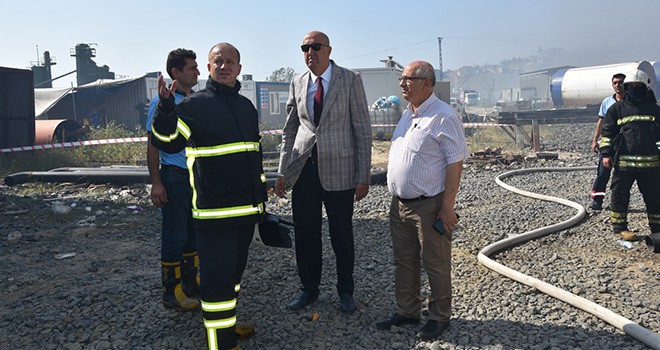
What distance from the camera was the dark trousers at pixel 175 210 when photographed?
4023 mm

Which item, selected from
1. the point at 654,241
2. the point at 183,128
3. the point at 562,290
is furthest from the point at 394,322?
the point at 654,241

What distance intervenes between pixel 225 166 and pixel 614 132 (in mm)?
4836

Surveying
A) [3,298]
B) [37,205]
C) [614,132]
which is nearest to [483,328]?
[614,132]

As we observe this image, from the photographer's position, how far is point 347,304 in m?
4.09

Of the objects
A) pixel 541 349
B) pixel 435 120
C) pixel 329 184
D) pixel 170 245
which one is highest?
pixel 435 120

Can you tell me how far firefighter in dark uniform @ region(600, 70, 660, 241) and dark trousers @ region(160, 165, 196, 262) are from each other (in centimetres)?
469

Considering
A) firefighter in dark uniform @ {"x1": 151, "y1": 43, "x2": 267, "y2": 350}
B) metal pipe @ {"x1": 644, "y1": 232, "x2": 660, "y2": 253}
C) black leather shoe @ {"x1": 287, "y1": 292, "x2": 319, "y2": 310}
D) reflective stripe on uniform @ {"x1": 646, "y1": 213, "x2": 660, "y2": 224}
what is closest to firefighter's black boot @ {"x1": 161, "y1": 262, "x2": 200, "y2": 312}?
black leather shoe @ {"x1": 287, "y1": 292, "x2": 319, "y2": 310}

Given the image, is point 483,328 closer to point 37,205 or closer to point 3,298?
point 3,298

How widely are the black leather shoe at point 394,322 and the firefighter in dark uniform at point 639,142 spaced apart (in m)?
3.49

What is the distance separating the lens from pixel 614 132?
6.14 m

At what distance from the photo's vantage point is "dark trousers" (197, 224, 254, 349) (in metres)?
3.16

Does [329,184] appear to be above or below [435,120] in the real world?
below

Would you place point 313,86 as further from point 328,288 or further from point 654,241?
point 654,241

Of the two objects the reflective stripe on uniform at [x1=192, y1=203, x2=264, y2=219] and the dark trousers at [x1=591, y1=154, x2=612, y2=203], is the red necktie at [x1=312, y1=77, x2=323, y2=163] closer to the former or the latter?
the reflective stripe on uniform at [x1=192, y1=203, x2=264, y2=219]
